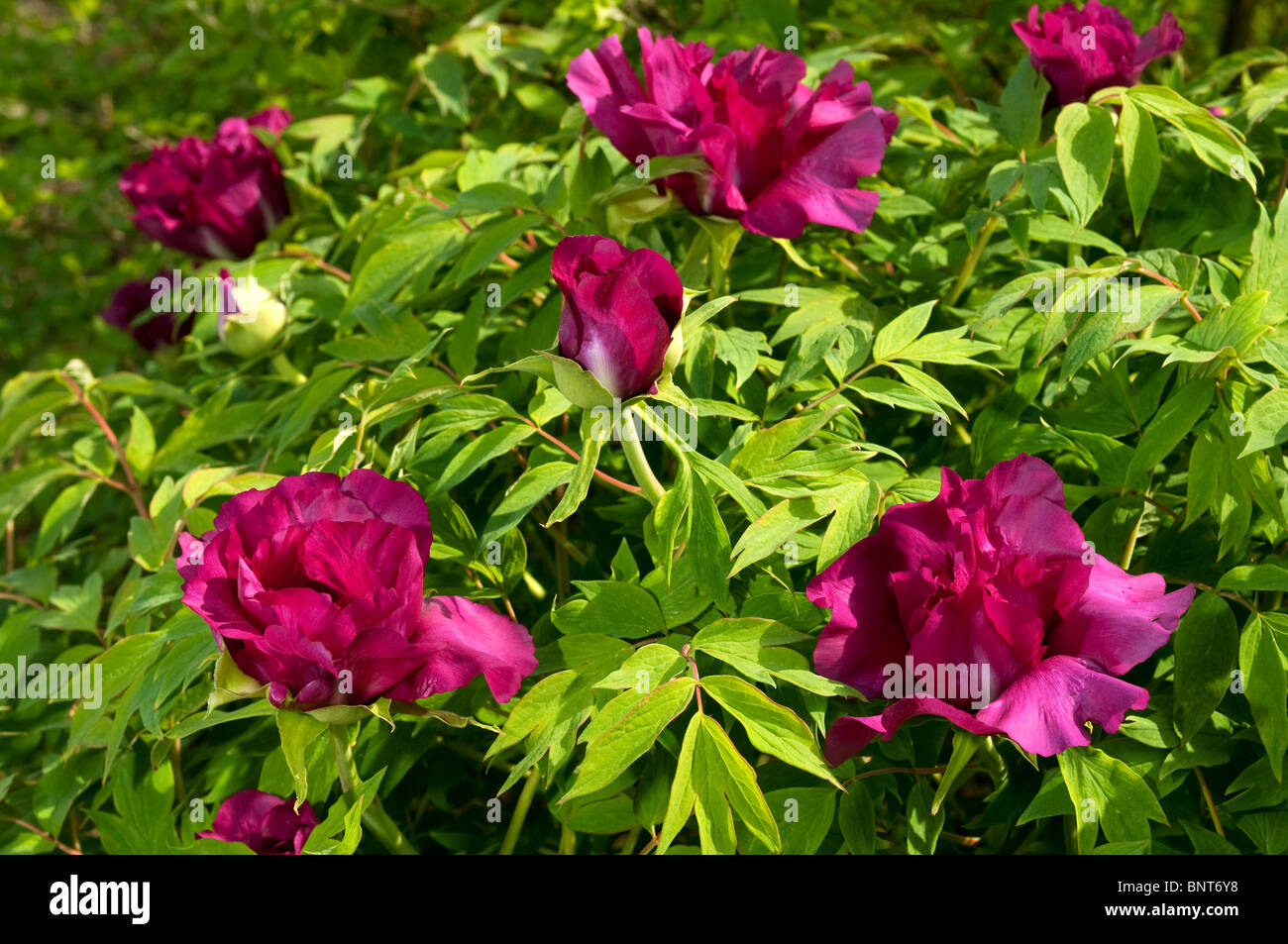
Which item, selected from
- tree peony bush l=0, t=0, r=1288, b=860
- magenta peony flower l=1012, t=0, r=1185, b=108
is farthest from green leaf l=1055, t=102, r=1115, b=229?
magenta peony flower l=1012, t=0, r=1185, b=108

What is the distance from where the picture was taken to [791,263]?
152 centimetres

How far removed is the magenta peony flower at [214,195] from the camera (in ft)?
6.19

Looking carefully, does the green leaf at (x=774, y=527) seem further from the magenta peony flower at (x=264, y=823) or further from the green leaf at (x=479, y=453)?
the magenta peony flower at (x=264, y=823)

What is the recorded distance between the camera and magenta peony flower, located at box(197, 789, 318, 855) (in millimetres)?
1144

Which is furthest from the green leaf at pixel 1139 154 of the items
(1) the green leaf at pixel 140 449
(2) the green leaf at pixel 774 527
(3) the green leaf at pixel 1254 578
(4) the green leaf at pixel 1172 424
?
(1) the green leaf at pixel 140 449

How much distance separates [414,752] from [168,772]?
0.38 metres

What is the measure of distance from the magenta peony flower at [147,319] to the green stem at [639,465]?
3.91 feet

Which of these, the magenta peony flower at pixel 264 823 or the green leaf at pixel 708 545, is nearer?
the green leaf at pixel 708 545

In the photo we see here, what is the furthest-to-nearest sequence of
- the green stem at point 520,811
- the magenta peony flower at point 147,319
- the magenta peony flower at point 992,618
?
1. the magenta peony flower at point 147,319
2. the green stem at point 520,811
3. the magenta peony flower at point 992,618

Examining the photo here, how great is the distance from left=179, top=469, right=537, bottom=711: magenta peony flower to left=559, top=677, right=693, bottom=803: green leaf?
0.10 metres

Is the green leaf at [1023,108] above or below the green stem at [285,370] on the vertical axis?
above

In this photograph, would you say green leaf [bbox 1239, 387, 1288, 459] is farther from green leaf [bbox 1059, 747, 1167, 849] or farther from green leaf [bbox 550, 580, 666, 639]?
green leaf [bbox 550, 580, 666, 639]

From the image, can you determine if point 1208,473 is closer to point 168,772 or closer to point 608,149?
point 608,149
